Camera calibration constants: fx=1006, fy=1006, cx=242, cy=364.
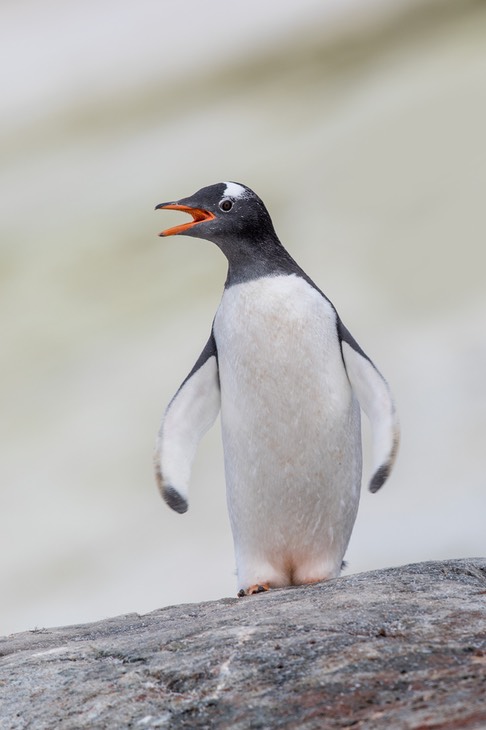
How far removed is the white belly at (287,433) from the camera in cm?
446

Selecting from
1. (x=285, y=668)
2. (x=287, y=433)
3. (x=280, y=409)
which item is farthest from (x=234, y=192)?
(x=285, y=668)

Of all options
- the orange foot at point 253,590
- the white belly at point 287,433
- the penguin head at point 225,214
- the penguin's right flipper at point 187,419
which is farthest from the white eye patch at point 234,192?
the orange foot at point 253,590

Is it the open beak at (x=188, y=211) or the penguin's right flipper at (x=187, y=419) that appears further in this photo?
the penguin's right flipper at (x=187, y=419)

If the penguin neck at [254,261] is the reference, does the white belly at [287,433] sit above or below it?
below

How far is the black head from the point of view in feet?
15.4

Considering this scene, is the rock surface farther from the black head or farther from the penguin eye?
the penguin eye

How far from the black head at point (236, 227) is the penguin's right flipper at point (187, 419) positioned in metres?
0.45

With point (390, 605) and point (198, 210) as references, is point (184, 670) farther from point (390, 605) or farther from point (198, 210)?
point (198, 210)

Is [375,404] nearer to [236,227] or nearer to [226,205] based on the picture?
[236,227]

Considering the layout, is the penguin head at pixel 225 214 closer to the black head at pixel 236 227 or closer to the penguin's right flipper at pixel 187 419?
the black head at pixel 236 227

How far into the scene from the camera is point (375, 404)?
4.66 meters

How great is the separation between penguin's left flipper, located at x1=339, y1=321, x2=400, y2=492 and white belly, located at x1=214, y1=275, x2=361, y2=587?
6 centimetres

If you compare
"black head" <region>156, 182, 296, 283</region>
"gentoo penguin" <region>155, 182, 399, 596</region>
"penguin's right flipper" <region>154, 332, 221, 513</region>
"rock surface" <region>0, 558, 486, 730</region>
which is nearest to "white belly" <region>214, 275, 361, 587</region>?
"gentoo penguin" <region>155, 182, 399, 596</region>

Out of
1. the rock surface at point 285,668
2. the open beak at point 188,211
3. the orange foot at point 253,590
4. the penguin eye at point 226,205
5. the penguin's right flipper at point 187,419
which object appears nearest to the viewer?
the rock surface at point 285,668
